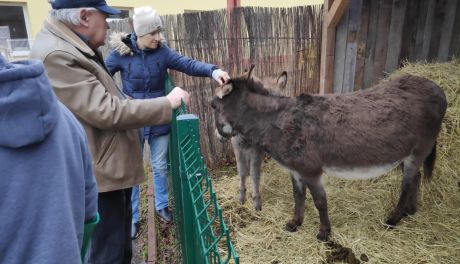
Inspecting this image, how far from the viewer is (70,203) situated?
3.10 feet

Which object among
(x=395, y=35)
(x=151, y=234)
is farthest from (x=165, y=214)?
(x=395, y=35)

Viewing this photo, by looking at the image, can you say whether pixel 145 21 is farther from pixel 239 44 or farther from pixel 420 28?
pixel 420 28

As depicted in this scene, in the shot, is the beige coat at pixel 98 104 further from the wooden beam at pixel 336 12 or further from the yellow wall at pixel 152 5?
the yellow wall at pixel 152 5

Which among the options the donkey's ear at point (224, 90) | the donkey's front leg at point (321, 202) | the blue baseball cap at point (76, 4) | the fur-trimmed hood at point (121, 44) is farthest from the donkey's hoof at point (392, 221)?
the blue baseball cap at point (76, 4)

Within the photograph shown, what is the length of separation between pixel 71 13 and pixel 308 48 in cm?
372

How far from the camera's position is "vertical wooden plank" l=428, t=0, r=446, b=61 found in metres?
4.19

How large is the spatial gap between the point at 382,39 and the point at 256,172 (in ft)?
7.92

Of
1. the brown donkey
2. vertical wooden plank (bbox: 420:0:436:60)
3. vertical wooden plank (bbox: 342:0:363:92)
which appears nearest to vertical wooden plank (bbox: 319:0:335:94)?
vertical wooden plank (bbox: 342:0:363:92)

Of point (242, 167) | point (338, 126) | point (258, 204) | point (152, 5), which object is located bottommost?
point (258, 204)

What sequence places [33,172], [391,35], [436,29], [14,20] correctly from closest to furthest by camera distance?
[33,172]
[436,29]
[391,35]
[14,20]

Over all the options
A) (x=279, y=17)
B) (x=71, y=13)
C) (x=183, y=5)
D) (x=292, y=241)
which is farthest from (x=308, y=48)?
(x=183, y=5)

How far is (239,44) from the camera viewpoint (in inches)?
186

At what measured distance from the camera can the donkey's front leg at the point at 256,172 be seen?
11.7 ft

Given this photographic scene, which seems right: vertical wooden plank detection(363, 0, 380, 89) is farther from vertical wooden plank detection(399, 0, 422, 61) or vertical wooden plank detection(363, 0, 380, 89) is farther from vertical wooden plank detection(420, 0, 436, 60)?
vertical wooden plank detection(420, 0, 436, 60)
